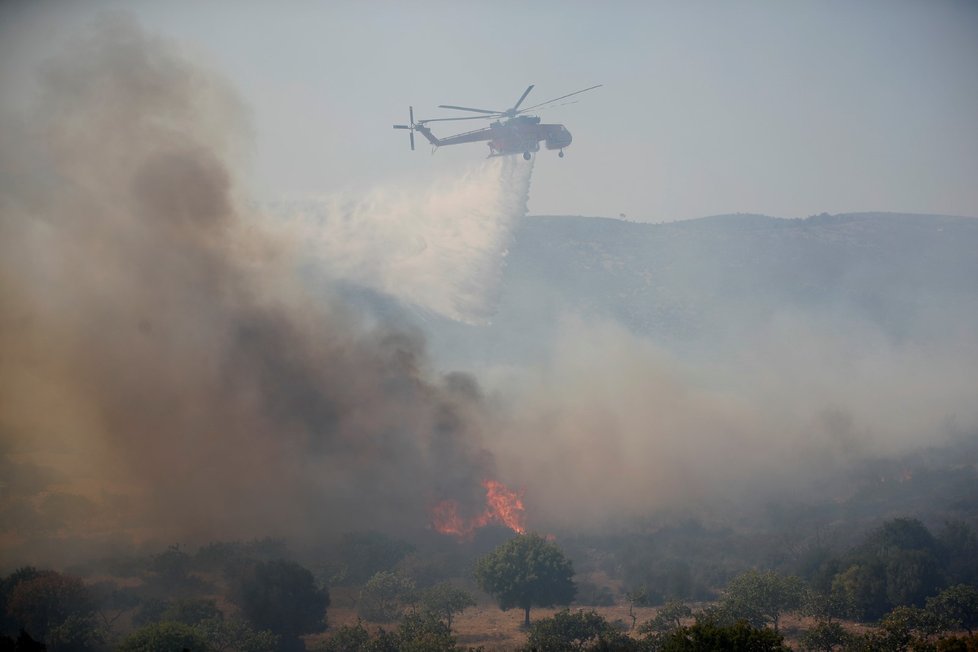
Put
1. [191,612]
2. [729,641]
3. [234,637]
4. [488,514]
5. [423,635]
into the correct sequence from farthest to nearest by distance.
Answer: [488,514], [191,612], [234,637], [423,635], [729,641]

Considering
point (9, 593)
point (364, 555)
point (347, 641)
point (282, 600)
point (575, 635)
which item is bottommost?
point (575, 635)

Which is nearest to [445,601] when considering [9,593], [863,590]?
[9,593]

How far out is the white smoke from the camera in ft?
259

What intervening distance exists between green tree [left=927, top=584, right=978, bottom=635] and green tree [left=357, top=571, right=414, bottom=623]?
3180cm

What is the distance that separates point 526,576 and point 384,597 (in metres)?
9.83

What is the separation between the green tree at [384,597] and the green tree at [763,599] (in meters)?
20.6

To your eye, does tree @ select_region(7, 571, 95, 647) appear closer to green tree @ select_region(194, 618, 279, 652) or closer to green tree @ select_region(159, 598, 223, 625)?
green tree @ select_region(159, 598, 223, 625)

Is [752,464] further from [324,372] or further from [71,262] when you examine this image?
[71,262]

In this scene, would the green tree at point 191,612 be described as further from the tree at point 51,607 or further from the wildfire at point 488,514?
the wildfire at point 488,514

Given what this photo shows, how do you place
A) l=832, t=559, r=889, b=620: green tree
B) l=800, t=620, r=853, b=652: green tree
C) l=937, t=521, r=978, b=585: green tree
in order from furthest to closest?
l=937, t=521, r=978, b=585: green tree
l=832, t=559, r=889, b=620: green tree
l=800, t=620, r=853, b=652: green tree

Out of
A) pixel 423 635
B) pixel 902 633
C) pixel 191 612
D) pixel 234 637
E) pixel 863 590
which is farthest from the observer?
pixel 863 590

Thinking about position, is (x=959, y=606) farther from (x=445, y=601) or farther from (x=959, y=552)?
(x=445, y=601)

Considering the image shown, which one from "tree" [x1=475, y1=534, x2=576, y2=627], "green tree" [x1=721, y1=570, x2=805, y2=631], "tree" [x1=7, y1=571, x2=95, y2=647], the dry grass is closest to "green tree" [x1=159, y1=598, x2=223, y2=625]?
"tree" [x1=7, y1=571, x2=95, y2=647]

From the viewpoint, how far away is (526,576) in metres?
53.8
